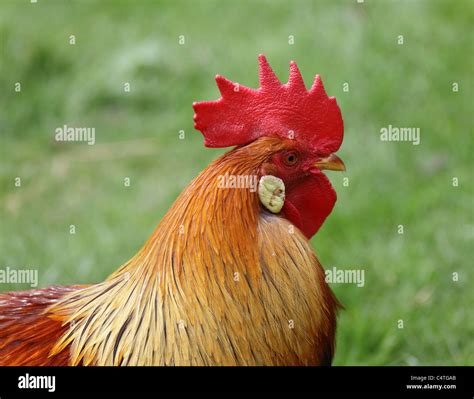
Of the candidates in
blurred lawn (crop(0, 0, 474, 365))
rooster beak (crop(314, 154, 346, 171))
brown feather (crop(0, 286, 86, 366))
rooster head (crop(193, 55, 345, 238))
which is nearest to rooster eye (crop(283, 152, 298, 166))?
rooster head (crop(193, 55, 345, 238))

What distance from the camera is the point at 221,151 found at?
575 centimetres

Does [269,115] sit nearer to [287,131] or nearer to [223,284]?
[287,131]

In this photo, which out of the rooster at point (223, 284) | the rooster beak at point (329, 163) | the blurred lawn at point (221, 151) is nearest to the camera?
the rooster at point (223, 284)

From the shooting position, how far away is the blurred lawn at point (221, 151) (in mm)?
4586

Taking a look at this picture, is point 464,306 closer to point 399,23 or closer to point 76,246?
point 76,246

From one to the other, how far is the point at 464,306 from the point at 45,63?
456 centimetres

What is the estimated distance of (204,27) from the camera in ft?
24.3

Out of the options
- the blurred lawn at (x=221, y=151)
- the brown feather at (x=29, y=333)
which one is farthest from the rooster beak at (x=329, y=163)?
the blurred lawn at (x=221, y=151)

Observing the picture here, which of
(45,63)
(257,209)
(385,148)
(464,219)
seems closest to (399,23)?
(385,148)

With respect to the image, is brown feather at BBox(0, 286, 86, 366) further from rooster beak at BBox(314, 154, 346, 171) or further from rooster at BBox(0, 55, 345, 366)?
rooster beak at BBox(314, 154, 346, 171)

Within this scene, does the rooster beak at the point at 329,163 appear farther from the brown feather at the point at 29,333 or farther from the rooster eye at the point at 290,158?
the brown feather at the point at 29,333

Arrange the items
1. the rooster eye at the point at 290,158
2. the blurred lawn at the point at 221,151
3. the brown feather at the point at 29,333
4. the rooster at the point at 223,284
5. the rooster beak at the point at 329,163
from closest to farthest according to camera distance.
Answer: the rooster at the point at 223,284 < the brown feather at the point at 29,333 < the rooster eye at the point at 290,158 < the rooster beak at the point at 329,163 < the blurred lawn at the point at 221,151

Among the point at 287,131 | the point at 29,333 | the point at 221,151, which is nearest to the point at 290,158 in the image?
the point at 287,131

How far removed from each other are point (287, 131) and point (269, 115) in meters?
0.09
